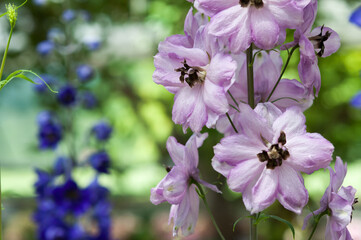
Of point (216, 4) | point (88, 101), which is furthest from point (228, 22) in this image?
point (88, 101)

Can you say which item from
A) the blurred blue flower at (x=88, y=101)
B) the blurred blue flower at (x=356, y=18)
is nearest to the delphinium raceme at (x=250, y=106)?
the blurred blue flower at (x=356, y=18)

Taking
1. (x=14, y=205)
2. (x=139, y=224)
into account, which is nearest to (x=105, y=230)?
(x=139, y=224)

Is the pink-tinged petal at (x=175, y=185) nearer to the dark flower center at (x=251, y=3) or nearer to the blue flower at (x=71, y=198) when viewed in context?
the dark flower center at (x=251, y=3)

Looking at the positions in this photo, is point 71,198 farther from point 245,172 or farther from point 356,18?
point 245,172

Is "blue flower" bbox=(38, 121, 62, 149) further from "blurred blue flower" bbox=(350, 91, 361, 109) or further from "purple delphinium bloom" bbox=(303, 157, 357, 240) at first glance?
"purple delphinium bloom" bbox=(303, 157, 357, 240)

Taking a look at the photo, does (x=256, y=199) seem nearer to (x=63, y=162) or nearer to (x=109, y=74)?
(x=63, y=162)

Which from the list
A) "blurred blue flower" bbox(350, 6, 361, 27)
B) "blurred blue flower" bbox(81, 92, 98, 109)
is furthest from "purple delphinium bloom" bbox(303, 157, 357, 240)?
"blurred blue flower" bbox(81, 92, 98, 109)
